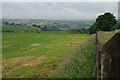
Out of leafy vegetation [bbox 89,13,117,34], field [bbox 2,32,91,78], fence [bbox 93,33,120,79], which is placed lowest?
field [bbox 2,32,91,78]

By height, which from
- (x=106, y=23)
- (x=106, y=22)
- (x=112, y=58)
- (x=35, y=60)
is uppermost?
(x=106, y=22)

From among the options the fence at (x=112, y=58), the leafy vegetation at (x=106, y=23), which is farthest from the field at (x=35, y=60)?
the leafy vegetation at (x=106, y=23)

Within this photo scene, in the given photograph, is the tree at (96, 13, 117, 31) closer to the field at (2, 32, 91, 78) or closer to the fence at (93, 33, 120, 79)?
the field at (2, 32, 91, 78)

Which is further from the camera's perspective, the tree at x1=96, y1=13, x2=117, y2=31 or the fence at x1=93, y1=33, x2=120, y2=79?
the tree at x1=96, y1=13, x2=117, y2=31

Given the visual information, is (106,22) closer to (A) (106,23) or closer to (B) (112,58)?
(A) (106,23)

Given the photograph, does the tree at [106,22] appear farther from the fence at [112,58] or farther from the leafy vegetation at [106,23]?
the fence at [112,58]

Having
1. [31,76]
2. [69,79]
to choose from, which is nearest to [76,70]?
[69,79]

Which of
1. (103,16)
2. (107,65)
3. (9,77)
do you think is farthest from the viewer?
(103,16)

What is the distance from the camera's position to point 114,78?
1182mm

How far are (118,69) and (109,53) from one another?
183 mm

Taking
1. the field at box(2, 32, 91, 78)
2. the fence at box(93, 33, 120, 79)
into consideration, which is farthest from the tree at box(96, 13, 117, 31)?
the fence at box(93, 33, 120, 79)

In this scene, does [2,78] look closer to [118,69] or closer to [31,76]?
[31,76]

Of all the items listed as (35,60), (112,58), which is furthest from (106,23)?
(112,58)

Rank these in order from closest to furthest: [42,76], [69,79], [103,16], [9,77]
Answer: [69,79] → [42,76] → [9,77] → [103,16]
